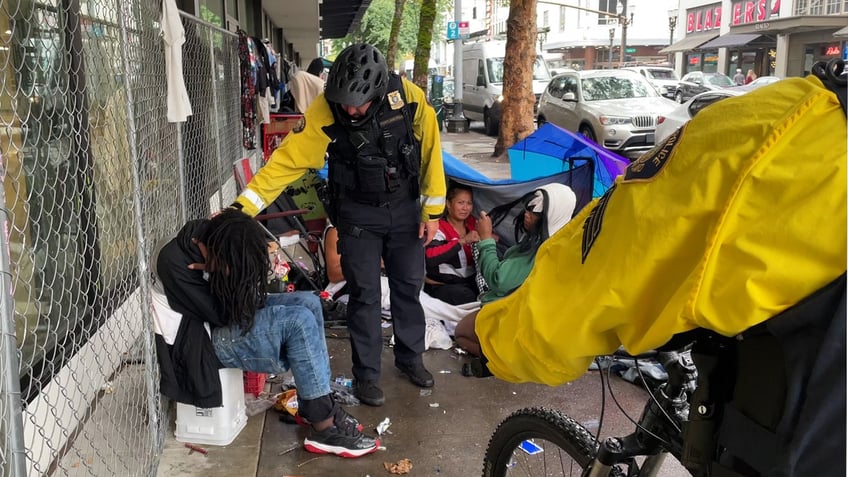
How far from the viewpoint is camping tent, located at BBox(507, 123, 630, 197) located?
5.59 metres

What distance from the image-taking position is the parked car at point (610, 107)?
13430 millimetres

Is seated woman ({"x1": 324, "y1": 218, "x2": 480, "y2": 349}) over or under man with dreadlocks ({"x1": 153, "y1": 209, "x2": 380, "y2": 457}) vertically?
under

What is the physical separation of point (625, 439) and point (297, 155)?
2.36 metres

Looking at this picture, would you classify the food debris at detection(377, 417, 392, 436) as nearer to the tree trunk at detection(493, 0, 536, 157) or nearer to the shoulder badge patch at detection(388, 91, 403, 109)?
the shoulder badge patch at detection(388, 91, 403, 109)

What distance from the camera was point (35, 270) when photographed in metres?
2.95

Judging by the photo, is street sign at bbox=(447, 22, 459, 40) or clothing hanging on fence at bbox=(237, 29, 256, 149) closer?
Result: clothing hanging on fence at bbox=(237, 29, 256, 149)

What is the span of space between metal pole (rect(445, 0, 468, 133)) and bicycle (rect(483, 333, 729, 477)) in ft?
58.6

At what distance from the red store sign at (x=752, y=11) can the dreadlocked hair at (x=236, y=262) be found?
38.3 m

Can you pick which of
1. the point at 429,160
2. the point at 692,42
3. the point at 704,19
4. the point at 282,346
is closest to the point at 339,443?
the point at 282,346

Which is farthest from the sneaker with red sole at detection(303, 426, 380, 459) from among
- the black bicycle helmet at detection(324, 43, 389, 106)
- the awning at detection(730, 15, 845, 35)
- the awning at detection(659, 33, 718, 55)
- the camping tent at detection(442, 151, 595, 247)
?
the awning at detection(659, 33, 718, 55)

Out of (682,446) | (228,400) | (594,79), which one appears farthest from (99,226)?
(594,79)

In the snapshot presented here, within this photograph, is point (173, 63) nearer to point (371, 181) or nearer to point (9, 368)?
point (371, 181)

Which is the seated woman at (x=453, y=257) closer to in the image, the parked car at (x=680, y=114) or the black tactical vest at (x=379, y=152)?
the black tactical vest at (x=379, y=152)

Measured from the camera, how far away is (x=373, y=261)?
394 centimetres
